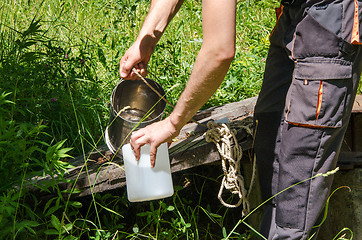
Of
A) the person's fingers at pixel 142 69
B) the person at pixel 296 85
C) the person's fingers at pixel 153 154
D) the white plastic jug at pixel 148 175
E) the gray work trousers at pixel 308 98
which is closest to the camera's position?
the person at pixel 296 85

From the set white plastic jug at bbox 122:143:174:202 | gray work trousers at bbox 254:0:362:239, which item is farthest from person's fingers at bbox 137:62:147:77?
gray work trousers at bbox 254:0:362:239

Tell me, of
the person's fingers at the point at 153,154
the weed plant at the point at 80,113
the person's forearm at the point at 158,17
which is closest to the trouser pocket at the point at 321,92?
the weed plant at the point at 80,113

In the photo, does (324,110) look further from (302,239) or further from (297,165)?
(302,239)

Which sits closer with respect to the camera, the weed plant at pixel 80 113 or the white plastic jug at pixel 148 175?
the white plastic jug at pixel 148 175

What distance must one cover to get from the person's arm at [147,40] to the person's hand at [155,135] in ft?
1.70

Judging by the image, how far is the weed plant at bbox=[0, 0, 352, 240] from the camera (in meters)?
2.80

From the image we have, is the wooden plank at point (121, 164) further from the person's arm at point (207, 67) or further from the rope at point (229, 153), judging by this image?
the person's arm at point (207, 67)

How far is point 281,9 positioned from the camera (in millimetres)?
2721

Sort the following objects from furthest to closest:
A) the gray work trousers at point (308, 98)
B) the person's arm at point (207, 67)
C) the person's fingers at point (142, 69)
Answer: the person's fingers at point (142, 69)
the gray work trousers at point (308, 98)
the person's arm at point (207, 67)

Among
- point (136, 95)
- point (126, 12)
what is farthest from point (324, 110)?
point (126, 12)

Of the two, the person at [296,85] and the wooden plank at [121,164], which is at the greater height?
the person at [296,85]

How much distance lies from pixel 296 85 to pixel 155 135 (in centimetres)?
77

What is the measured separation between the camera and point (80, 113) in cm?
391

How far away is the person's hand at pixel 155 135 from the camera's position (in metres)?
2.49
